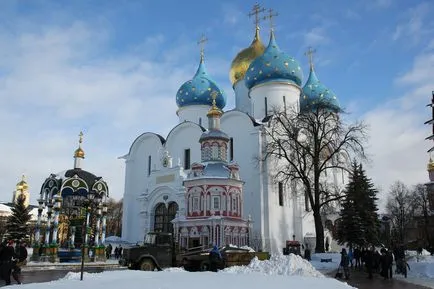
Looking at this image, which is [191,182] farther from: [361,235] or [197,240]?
[361,235]

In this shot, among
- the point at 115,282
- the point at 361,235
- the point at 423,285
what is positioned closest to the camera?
the point at 115,282

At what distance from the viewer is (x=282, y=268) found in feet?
40.6

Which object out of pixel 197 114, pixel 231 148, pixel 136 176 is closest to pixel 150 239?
pixel 231 148

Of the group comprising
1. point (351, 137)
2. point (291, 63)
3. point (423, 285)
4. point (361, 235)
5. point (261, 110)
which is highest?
point (291, 63)

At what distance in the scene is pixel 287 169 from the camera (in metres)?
28.0

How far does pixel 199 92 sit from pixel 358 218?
16.9 meters

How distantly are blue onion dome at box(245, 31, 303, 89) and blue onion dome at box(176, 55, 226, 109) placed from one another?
151 inches

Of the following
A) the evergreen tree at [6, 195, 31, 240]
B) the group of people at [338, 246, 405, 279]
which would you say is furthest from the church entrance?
the group of people at [338, 246, 405, 279]

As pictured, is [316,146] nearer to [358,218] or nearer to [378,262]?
[358,218]

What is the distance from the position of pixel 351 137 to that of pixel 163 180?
1292 centimetres

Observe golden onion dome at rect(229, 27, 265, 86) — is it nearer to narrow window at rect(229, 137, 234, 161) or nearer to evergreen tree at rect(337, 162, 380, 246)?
narrow window at rect(229, 137, 234, 161)

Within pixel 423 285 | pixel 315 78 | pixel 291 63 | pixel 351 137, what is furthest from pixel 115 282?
pixel 315 78

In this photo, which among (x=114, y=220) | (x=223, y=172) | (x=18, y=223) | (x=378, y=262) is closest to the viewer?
(x=378, y=262)

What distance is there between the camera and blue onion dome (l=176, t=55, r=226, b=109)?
118 feet
